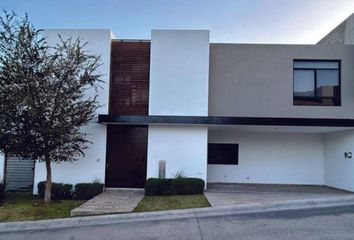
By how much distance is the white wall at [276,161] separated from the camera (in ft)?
59.2

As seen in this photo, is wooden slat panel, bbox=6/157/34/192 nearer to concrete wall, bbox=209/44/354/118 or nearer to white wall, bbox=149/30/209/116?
white wall, bbox=149/30/209/116

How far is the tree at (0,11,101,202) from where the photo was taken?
1154 centimetres

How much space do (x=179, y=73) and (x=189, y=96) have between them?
3.68 feet

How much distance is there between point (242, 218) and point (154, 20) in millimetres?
9973

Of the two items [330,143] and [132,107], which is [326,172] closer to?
[330,143]

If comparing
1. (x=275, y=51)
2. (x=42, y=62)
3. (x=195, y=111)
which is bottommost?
(x=195, y=111)

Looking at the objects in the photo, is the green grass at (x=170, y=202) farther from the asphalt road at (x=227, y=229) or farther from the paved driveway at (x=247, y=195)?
the asphalt road at (x=227, y=229)

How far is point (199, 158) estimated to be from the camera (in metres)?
15.1

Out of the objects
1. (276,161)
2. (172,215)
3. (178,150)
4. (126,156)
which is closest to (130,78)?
(126,156)

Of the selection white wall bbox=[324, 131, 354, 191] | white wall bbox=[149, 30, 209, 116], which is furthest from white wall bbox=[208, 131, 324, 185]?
white wall bbox=[149, 30, 209, 116]

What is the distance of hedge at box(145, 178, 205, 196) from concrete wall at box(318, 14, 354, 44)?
1006 cm

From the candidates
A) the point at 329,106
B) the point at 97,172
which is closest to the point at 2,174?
the point at 97,172

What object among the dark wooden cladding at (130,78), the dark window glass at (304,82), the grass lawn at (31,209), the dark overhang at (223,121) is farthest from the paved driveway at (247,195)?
the grass lawn at (31,209)

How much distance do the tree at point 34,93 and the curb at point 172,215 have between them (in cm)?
333
